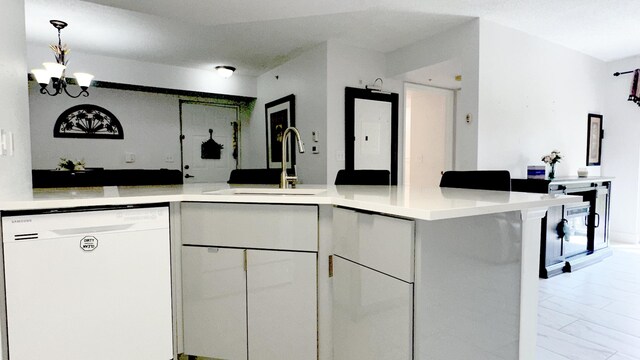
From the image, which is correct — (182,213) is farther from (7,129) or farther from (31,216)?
(7,129)

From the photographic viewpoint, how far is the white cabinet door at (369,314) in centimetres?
108

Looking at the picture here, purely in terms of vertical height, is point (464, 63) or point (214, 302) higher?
point (464, 63)

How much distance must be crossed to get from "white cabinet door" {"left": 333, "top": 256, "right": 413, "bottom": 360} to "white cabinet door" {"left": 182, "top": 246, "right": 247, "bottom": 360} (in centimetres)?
45

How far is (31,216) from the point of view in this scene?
4.26 ft

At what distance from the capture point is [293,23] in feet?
11.0

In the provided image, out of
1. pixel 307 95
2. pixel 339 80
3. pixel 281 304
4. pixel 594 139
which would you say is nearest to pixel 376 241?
pixel 281 304

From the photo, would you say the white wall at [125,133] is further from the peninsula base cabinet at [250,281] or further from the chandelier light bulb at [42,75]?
the peninsula base cabinet at [250,281]

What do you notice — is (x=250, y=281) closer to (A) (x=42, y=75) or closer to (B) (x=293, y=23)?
(B) (x=293, y=23)

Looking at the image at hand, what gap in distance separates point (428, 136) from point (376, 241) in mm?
4460

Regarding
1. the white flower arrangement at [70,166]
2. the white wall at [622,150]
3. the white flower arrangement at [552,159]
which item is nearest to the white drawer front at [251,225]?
the white flower arrangement at [552,159]

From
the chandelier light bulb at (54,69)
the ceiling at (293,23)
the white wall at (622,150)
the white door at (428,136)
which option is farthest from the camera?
the white door at (428,136)

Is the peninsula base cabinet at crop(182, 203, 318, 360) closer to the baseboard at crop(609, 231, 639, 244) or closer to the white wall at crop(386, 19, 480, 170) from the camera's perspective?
the white wall at crop(386, 19, 480, 170)

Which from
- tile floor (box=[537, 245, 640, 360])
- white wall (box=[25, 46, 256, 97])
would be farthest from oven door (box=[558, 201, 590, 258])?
white wall (box=[25, 46, 256, 97])

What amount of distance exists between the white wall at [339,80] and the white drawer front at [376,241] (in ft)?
8.29
